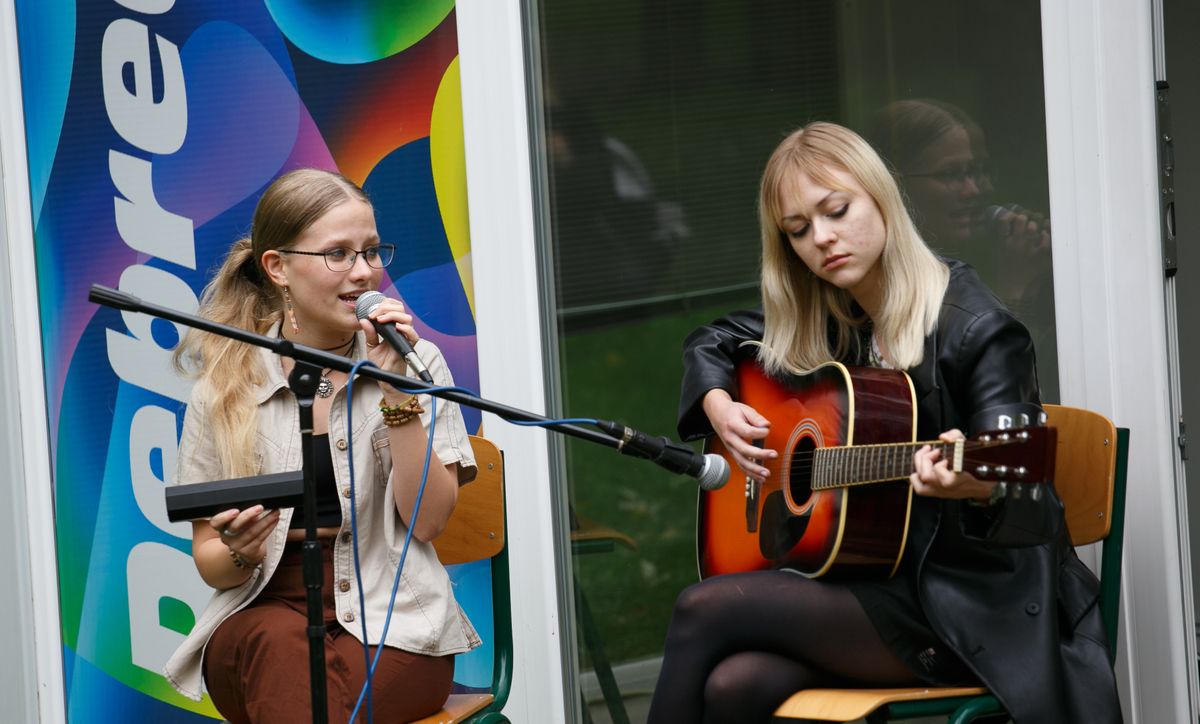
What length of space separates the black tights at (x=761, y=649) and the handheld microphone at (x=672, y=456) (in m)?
0.49

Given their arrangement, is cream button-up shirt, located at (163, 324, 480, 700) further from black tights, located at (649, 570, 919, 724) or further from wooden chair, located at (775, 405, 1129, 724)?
wooden chair, located at (775, 405, 1129, 724)

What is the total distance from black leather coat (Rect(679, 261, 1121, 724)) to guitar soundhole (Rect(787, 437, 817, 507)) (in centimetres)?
20

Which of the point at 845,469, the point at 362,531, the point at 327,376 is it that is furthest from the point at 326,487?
the point at 845,469

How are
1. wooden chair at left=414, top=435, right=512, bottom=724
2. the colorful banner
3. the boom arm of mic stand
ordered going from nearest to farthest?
the boom arm of mic stand < wooden chair at left=414, top=435, right=512, bottom=724 < the colorful banner

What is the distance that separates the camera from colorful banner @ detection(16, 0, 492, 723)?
3203 millimetres

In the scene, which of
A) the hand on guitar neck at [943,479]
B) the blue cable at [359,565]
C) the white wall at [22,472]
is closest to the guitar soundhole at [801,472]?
the hand on guitar neck at [943,479]

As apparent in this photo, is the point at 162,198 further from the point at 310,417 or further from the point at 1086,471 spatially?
the point at 1086,471

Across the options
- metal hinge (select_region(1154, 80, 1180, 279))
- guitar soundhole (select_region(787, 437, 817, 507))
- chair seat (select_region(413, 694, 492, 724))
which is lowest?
chair seat (select_region(413, 694, 492, 724))

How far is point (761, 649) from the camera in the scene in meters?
2.17

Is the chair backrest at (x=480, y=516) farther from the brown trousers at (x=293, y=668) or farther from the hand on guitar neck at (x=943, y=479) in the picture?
the hand on guitar neck at (x=943, y=479)

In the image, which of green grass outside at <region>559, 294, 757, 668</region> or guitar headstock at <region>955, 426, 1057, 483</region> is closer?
guitar headstock at <region>955, 426, 1057, 483</region>

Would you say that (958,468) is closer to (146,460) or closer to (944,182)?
(944,182)

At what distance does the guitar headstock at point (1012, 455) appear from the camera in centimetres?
184

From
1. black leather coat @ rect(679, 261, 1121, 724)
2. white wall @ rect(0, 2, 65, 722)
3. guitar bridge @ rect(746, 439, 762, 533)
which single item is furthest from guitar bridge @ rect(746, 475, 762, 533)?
white wall @ rect(0, 2, 65, 722)
